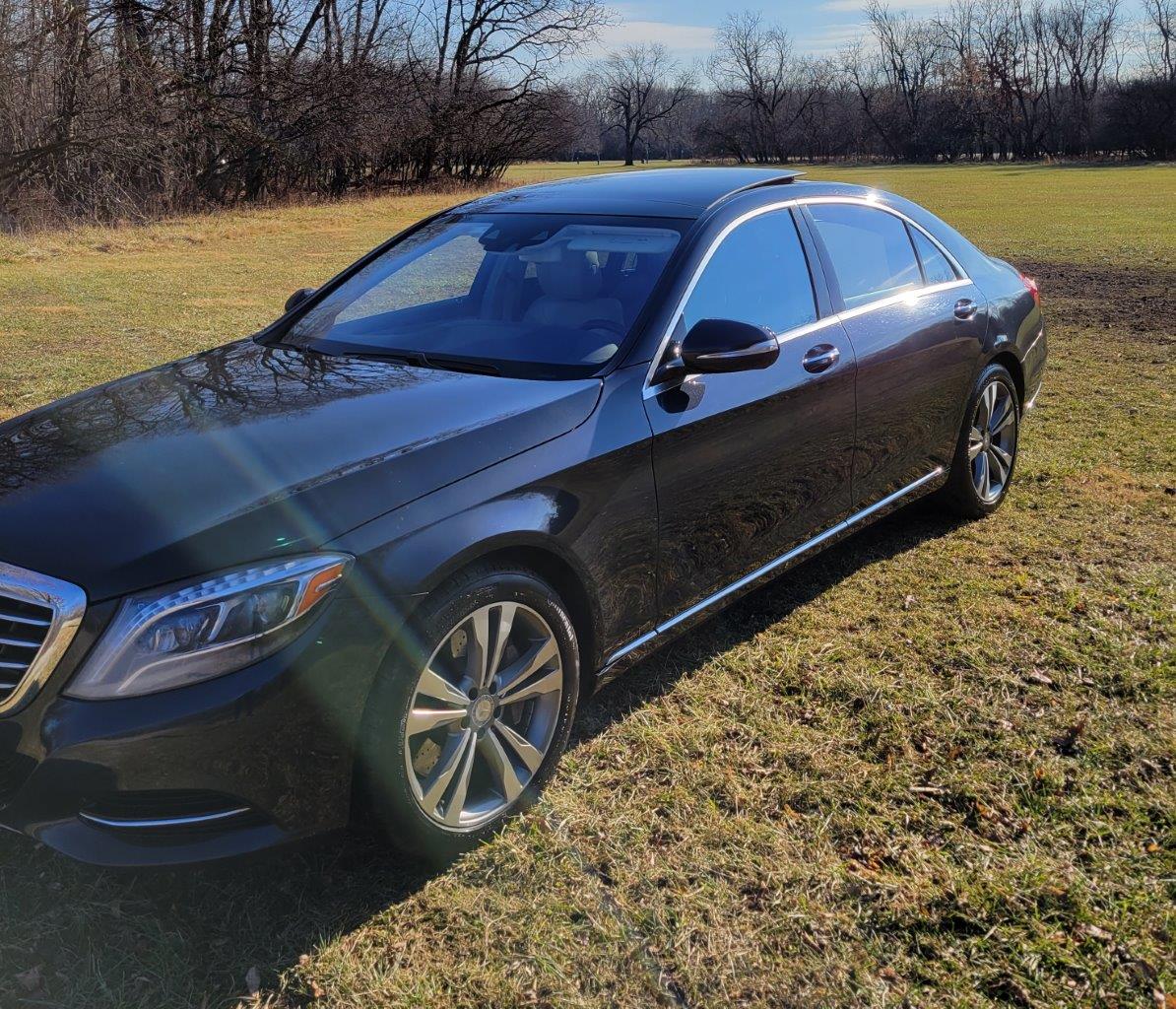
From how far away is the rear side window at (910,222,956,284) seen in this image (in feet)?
15.5

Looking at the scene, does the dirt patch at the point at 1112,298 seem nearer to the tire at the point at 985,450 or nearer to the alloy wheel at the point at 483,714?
the tire at the point at 985,450

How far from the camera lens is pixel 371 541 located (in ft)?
8.04

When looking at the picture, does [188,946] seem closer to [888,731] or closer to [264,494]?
[264,494]

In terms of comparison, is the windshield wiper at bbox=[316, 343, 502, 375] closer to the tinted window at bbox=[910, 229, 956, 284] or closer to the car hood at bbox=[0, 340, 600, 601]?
the car hood at bbox=[0, 340, 600, 601]

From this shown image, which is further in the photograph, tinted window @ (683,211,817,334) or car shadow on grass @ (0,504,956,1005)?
tinted window @ (683,211,817,334)

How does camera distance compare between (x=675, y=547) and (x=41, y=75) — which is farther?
(x=41, y=75)

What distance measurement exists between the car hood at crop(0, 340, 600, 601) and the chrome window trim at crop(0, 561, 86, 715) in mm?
31

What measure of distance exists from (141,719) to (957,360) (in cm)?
376

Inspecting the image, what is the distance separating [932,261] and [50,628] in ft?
13.0

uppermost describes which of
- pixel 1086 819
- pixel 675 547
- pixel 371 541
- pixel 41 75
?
pixel 41 75

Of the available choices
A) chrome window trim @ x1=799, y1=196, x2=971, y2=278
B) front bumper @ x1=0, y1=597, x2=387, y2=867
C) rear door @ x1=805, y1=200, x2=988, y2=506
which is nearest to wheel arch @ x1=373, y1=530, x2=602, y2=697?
front bumper @ x1=0, y1=597, x2=387, y2=867

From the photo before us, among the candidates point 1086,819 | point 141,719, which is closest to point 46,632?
point 141,719

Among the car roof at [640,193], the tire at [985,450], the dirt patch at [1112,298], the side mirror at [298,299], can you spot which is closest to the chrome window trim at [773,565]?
the tire at [985,450]

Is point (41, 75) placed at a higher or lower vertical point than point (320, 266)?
higher
